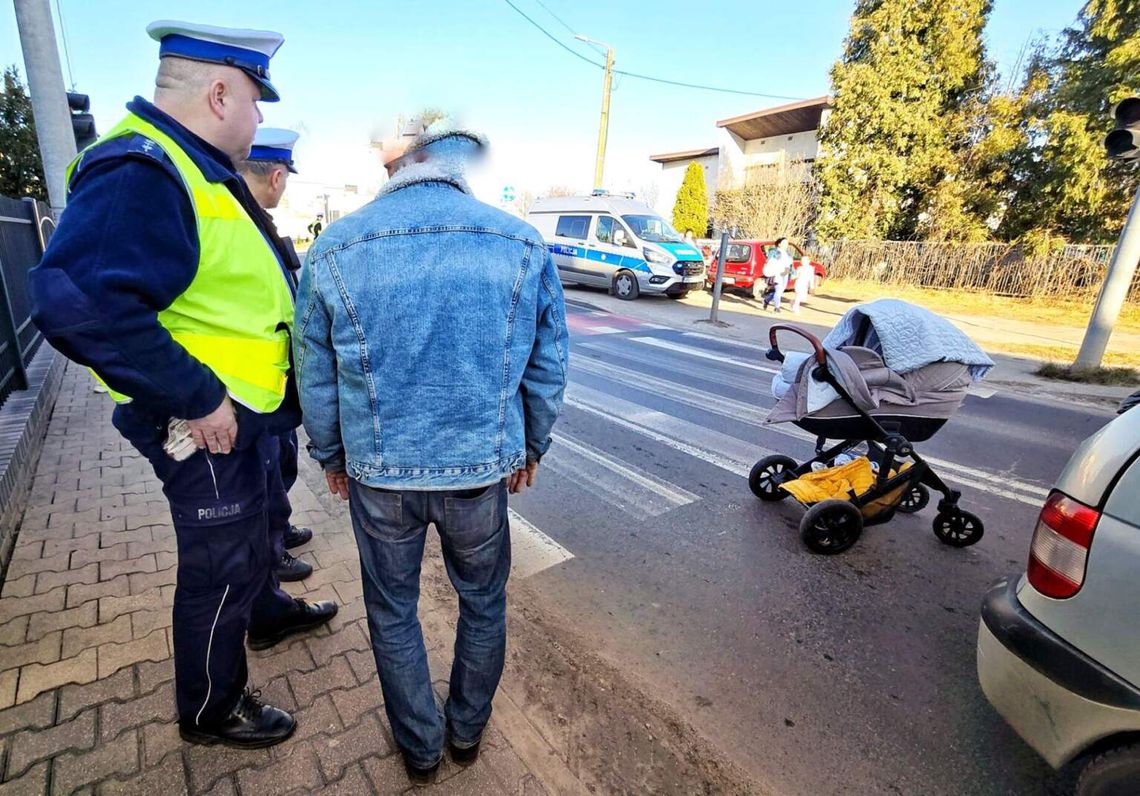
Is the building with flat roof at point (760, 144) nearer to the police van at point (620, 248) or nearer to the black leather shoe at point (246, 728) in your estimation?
the police van at point (620, 248)

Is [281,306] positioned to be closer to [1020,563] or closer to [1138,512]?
[1138,512]

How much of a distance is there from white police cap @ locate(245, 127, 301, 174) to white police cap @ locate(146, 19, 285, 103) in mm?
984

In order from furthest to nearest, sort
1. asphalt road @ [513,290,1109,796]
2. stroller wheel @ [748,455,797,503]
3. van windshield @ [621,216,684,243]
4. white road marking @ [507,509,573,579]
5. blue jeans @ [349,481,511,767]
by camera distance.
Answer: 1. van windshield @ [621,216,684,243]
2. stroller wheel @ [748,455,797,503]
3. white road marking @ [507,509,573,579]
4. asphalt road @ [513,290,1109,796]
5. blue jeans @ [349,481,511,767]

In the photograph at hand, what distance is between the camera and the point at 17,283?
503 cm

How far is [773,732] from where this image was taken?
2.31m

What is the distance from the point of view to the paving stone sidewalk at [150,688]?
6.11 ft

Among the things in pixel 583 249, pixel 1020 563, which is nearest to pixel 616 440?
pixel 1020 563

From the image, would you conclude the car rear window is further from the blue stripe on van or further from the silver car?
the silver car

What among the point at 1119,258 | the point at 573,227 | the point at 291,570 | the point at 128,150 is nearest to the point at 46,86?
the point at 291,570

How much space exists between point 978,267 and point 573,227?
1304 cm

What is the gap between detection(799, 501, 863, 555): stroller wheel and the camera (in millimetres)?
3510

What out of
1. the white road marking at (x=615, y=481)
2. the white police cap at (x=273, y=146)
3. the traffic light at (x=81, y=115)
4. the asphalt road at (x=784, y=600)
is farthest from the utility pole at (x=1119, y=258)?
the traffic light at (x=81, y=115)

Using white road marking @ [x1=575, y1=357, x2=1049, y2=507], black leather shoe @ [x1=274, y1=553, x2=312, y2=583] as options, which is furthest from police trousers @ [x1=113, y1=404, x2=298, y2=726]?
white road marking @ [x1=575, y1=357, x2=1049, y2=507]

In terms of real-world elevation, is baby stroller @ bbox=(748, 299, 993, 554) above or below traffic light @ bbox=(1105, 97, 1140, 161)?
below
